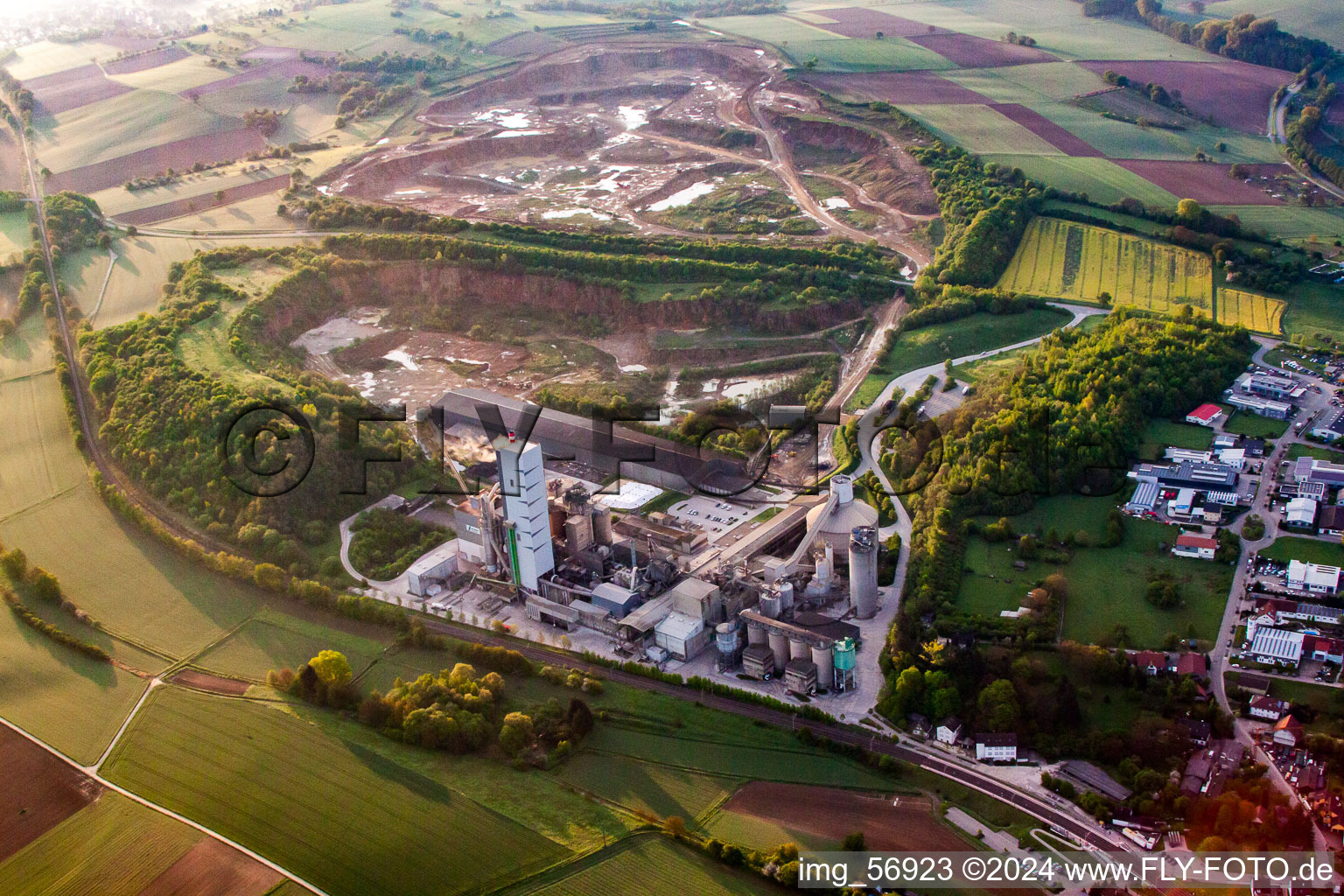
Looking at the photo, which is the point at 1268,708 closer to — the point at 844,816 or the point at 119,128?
the point at 844,816

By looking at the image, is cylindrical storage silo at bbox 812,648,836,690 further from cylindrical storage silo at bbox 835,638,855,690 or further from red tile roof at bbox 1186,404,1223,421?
red tile roof at bbox 1186,404,1223,421

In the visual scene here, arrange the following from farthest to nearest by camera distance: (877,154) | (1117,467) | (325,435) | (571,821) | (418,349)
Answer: (877,154) < (418,349) < (325,435) < (1117,467) < (571,821)

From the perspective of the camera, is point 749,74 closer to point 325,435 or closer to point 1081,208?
point 1081,208

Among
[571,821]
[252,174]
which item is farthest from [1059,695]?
[252,174]

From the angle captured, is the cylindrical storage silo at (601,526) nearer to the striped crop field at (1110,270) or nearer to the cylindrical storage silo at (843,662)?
the cylindrical storage silo at (843,662)

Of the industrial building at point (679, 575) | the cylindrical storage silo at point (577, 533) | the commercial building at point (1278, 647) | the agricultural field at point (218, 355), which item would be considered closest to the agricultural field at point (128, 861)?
the industrial building at point (679, 575)
